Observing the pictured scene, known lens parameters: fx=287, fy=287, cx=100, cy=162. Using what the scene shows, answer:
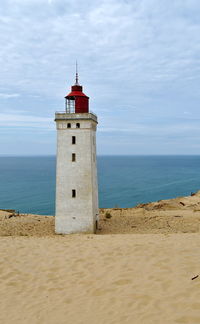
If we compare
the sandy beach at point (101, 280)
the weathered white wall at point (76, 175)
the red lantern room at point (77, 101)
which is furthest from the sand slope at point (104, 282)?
the red lantern room at point (77, 101)

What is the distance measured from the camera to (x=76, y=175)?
2150 cm

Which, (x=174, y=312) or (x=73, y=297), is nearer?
(x=174, y=312)

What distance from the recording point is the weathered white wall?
21.3 metres

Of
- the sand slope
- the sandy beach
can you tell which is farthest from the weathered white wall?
the sand slope

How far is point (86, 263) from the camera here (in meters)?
11.7

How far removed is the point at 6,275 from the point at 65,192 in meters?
10.9

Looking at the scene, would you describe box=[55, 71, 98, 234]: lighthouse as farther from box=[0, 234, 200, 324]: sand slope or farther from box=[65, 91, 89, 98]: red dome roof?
box=[0, 234, 200, 324]: sand slope

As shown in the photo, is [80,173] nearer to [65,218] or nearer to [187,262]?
[65,218]

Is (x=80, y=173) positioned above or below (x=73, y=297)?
above

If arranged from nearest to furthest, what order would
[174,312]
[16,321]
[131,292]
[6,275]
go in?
[174,312], [16,321], [131,292], [6,275]

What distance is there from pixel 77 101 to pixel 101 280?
14653mm

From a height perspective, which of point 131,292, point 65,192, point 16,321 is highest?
point 65,192

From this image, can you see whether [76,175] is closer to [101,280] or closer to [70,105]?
[70,105]

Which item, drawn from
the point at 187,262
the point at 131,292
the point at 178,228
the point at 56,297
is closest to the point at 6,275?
the point at 56,297
